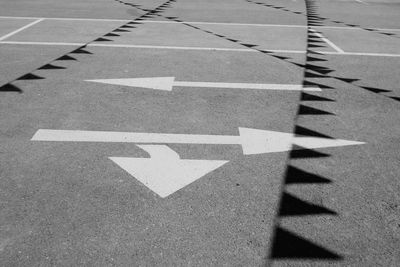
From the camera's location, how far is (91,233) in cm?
363

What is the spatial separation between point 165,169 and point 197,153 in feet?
1.79

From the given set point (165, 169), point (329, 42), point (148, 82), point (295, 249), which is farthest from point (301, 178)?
point (329, 42)

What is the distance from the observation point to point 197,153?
5094mm

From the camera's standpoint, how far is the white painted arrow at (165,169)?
4.41m

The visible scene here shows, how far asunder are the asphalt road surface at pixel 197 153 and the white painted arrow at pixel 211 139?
3 centimetres

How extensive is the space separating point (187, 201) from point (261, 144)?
159cm

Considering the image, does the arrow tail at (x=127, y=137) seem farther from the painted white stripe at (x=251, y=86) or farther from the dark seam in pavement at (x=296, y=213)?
the painted white stripe at (x=251, y=86)

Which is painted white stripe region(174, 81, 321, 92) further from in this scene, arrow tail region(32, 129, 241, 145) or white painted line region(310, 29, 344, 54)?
white painted line region(310, 29, 344, 54)

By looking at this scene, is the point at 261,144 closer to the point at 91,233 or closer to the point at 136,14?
the point at 91,233

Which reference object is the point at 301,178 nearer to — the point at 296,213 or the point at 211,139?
the point at 296,213

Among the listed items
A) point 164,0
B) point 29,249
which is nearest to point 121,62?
point 29,249

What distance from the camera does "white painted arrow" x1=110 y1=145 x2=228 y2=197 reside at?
14.5 feet

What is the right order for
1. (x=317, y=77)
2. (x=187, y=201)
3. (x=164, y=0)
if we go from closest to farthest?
(x=187, y=201)
(x=317, y=77)
(x=164, y=0)

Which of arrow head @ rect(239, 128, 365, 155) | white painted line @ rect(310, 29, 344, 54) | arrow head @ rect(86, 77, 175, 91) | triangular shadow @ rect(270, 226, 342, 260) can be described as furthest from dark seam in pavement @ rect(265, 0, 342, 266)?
white painted line @ rect(310, 29, 344, 54)
